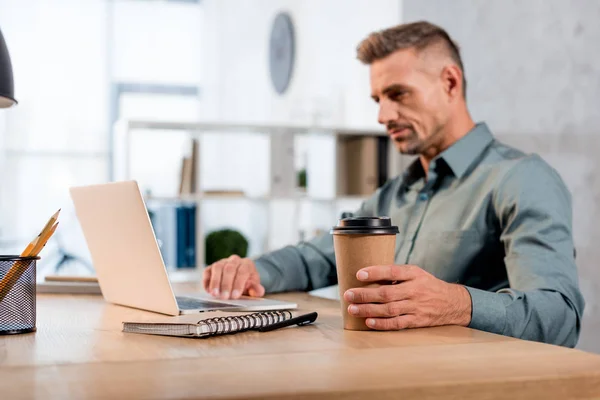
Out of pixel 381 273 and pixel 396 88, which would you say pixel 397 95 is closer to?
pixel 396 88

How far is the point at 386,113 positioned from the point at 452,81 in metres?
0.19

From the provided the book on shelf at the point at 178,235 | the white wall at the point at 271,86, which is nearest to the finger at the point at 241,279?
the book on shelf at the point at 178,235

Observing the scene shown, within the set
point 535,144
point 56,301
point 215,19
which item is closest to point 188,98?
point 215,19

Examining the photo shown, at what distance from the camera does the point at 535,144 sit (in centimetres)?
254

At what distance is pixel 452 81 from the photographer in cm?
202

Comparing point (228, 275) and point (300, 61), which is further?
point (300, 61)

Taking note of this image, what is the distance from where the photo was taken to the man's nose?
2.02 metres

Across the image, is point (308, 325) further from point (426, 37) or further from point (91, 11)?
point (91, 11)

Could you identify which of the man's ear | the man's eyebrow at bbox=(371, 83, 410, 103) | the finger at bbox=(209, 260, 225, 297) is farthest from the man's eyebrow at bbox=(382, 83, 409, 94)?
the finger at bbox=(209, 260, 225, 297)

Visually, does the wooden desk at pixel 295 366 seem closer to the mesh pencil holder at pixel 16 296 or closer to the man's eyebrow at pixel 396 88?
the mesh pencil holder at pixel 16 296

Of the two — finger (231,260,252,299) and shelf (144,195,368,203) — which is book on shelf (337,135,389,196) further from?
finger (231,260,252,299)

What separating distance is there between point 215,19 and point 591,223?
5810mm

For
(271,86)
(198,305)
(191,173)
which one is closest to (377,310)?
(198,305)

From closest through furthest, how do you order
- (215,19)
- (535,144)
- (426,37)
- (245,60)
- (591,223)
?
(426,37) → (591,223) → (535,144) → (245,60) → (215,19)
